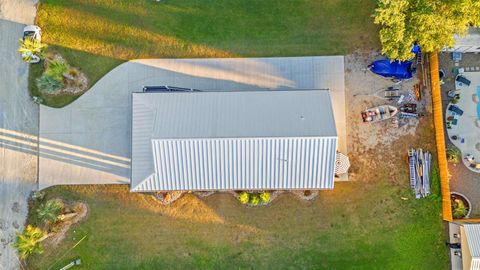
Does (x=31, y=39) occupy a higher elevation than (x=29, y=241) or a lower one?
higher

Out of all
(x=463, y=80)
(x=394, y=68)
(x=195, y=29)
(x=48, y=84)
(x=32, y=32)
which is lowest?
(x=463, y=80)

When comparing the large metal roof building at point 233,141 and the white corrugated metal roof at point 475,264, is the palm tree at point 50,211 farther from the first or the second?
the white corrugated metal roof at point 475,264

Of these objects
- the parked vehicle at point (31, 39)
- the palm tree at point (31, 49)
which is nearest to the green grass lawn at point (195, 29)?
the parked vehicle at point (31, 39)

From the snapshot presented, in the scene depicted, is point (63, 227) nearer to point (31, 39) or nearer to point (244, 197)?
point (244, 197)

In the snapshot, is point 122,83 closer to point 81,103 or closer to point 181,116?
point 81,103

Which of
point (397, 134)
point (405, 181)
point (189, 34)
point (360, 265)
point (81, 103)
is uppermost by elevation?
point (189, 34)

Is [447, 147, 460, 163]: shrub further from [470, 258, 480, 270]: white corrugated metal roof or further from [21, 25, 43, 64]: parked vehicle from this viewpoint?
[21, 25, 43, 64]: parked vehicle

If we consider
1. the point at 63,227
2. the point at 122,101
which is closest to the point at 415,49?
the point at 122,101

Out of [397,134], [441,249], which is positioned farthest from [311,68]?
[441,249]
